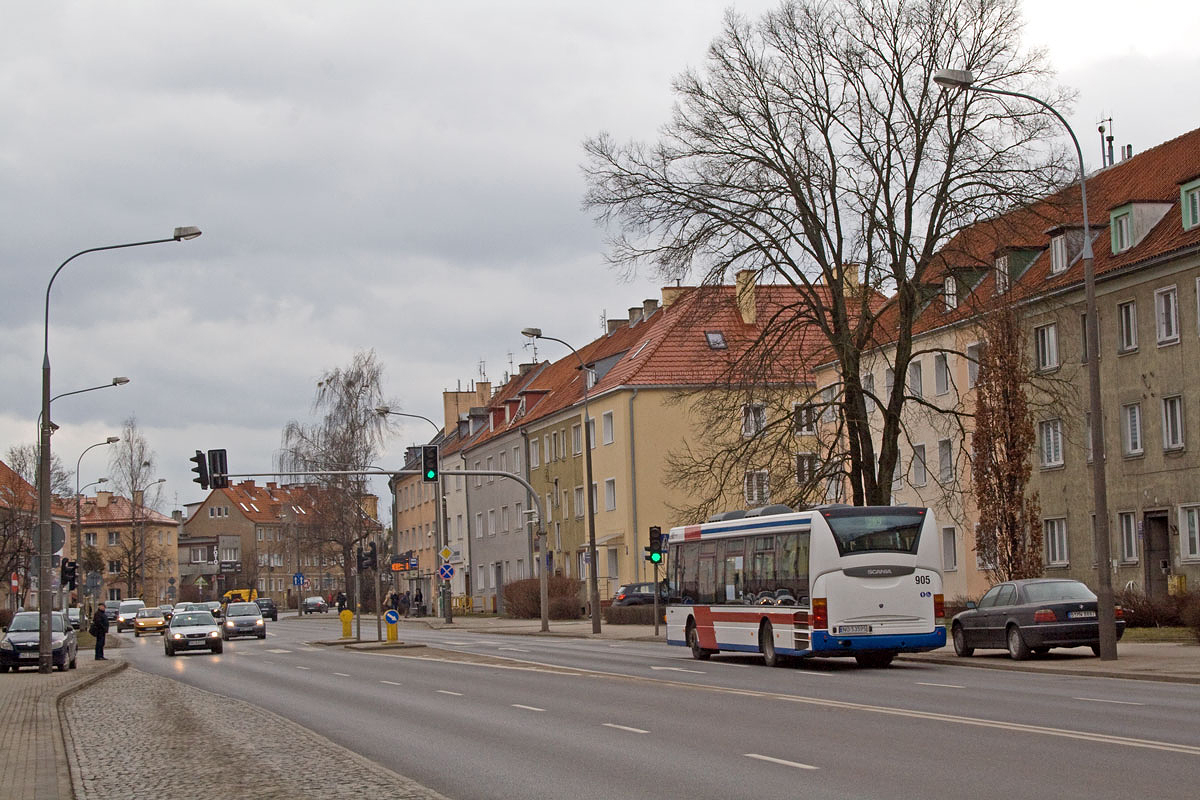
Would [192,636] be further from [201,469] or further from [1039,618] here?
[1039,618]

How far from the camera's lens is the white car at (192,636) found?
44.0 metres

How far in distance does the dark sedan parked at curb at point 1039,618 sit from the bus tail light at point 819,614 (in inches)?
143

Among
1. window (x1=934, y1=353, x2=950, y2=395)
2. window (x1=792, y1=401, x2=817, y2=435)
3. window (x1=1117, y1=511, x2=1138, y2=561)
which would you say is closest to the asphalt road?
window (x1=792, y1=401, x2=817, y2=435)

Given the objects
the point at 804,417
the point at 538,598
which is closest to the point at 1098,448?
the point at 804,417

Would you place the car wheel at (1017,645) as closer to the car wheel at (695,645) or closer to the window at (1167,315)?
the car wheel at (695,645)

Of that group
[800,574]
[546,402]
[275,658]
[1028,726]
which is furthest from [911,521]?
[546,402]

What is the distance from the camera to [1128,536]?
138 feet

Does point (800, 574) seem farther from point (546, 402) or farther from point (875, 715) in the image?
point (546, 402)

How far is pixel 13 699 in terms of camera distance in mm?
24469

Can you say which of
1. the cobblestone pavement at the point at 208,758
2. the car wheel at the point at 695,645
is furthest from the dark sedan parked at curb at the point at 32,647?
the car wheel at the point at 695,645

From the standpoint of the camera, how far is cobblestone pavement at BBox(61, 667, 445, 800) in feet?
39.8

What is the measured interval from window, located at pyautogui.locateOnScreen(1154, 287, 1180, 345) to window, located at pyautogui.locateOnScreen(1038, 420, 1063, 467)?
5554 mm

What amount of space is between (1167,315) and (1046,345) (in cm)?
626

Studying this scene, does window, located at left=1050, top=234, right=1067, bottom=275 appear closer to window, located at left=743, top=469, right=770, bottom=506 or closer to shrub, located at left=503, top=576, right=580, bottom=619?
window, located at left=743, top=469, right=770, bottom=506
